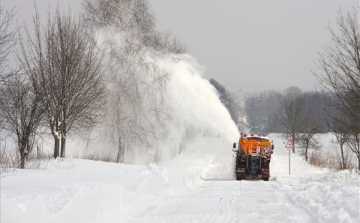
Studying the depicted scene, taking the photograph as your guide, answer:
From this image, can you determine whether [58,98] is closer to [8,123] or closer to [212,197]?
[8,123]

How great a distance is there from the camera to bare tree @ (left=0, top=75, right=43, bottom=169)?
504 inches

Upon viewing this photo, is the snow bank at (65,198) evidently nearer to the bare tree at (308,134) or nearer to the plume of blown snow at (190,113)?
the plume of blown snow at (190,113)

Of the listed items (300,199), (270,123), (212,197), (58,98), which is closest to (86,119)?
(58,98)

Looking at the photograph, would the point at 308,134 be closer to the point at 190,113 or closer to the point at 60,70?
the point at 190,113

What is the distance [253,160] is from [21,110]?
39.8 ft

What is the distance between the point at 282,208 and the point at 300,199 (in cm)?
171

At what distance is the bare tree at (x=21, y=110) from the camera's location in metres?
12.8

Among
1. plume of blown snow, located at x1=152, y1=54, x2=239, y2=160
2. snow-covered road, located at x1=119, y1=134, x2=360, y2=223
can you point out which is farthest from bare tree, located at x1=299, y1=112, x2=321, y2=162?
snow-covered road, located at x1=119, y1=134, x2=360, y2=223

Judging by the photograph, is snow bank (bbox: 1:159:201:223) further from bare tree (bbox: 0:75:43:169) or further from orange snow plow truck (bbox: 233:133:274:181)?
orange snow plow truck (bbox: 233:133:274:181)

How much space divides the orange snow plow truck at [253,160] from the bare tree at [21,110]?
10.9 metres

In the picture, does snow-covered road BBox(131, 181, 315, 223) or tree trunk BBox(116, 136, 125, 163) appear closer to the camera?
snow-covered road BBox(131, 181, 315, 223)

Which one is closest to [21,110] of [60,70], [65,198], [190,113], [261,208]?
[60,70]

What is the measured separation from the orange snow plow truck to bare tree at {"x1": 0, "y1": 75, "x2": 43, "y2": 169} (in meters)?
10.9

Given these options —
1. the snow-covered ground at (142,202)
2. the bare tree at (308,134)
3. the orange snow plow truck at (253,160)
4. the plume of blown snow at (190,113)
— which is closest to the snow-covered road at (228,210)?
the snow-covered ground at (142,202)
